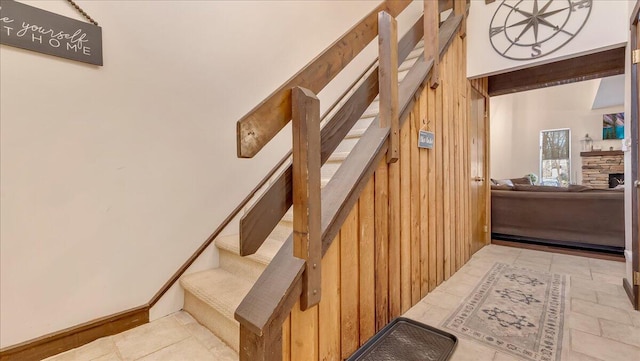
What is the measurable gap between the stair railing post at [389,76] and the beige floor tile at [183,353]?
1517 mm

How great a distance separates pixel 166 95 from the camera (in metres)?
2.01

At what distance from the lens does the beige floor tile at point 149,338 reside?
161cm

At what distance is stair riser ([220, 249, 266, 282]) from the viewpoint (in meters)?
1.89

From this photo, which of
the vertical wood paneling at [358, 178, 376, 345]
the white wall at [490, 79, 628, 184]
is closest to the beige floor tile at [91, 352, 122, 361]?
the vertical wood paneling at [358, 178, 376, 345]

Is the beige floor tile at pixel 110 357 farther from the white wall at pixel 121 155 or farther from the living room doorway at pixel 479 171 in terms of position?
the living room doorway at pixel 479 171

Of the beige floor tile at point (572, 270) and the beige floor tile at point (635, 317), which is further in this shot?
the beige floor tile at point (572, 270)

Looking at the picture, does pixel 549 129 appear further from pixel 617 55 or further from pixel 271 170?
pixel 271 170

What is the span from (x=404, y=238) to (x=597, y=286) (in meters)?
2.05

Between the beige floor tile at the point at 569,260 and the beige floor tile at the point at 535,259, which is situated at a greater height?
the beige floor tile at the point at 535,259

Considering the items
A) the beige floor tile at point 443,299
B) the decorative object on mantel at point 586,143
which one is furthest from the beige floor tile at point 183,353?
the decorative object on mantel at point 586,143

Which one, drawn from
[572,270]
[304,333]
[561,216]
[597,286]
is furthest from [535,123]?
[304,333]

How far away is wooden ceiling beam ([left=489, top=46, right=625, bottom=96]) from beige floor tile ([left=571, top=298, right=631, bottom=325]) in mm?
2573

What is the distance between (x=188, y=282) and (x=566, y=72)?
15.1 ft

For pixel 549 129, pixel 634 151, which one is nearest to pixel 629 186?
pixel 634 151
